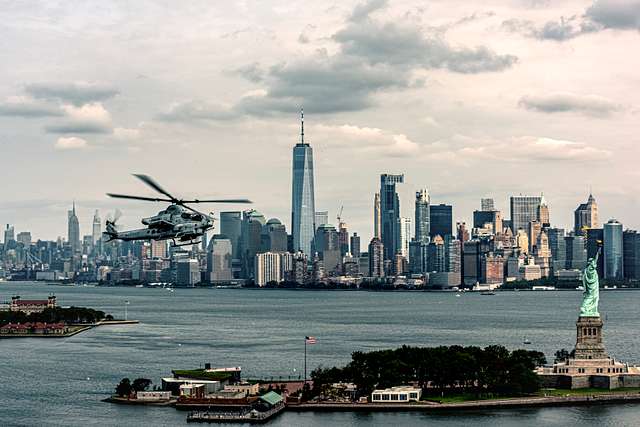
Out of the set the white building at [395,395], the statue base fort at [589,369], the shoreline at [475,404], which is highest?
the statue base fort at [589,369]

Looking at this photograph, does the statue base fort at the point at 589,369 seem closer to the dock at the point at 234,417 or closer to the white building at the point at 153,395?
the dock at the point at 234,417

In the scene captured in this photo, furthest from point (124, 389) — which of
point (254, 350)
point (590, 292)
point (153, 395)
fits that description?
point (254, 350)

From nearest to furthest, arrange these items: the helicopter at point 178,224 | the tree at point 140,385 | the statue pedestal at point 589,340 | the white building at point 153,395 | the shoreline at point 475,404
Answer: the helicopter at point 178,224 → the shoreline at point 475,404 → the white building at point 153,395 → the statue pedestal at point 589,340 → the tree at point 140,385

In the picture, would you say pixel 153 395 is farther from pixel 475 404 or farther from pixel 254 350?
pixel 254 350

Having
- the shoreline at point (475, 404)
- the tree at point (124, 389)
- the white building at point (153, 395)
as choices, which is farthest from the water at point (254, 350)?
the white building at point (153, 395)

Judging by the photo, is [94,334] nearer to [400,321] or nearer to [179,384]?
[400,321]

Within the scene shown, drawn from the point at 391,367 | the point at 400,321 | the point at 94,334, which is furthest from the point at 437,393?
the point at 400,321

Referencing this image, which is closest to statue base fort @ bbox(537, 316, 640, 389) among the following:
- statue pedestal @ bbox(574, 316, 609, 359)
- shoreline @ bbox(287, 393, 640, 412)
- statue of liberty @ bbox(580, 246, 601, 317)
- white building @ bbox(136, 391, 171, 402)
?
statue pedestal @ bbox(574, 316, 609, 359)

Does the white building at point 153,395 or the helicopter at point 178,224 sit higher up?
the helicopter at point 178,224

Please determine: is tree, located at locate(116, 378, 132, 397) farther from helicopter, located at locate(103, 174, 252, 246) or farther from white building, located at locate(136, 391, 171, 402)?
helicopter, located at locate(103, 174, 252, 246)
